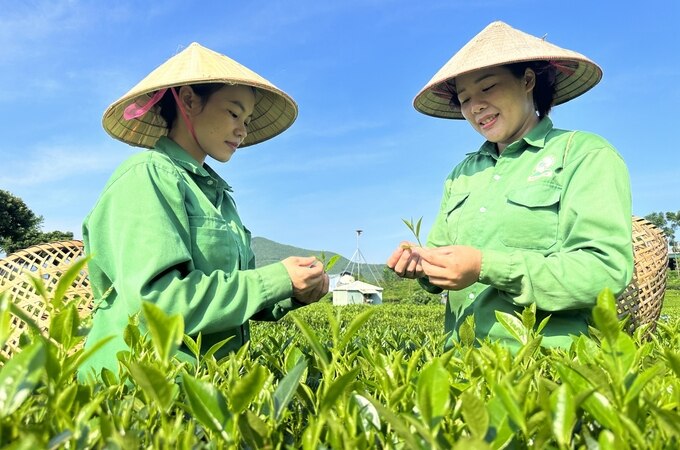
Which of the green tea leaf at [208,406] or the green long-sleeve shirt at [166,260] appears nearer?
the green tea leaf at [208,406]

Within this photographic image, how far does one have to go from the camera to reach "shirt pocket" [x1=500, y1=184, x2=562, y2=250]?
1.91 m

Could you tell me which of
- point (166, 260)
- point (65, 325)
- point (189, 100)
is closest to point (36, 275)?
point (189, 100)

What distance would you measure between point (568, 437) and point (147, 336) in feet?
2.95

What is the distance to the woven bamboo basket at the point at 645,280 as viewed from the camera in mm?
2574

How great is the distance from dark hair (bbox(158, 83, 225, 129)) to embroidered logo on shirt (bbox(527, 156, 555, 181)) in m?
1.16

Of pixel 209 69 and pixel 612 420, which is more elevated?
pixel 209 69

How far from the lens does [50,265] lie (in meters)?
2.85

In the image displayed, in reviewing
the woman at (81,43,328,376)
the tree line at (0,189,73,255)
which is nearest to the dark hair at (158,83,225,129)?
the woman at (81,43,328,376)

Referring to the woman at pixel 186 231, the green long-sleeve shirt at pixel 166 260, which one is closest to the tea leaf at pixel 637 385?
the woman at pixel 186 231

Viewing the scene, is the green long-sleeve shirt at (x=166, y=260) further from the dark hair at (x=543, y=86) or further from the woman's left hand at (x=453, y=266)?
the dark hair at (x=543, y=86)

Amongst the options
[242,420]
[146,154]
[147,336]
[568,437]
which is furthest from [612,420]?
Result: [146,154]

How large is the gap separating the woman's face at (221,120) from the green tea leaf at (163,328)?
1.38m

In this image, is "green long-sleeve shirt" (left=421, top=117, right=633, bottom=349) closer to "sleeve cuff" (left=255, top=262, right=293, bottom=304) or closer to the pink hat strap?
"sleeve cuff" (left=255, top=262, right=293, bottom=304)

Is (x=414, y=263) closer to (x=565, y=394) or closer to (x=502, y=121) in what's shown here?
(x=502, y=121)
